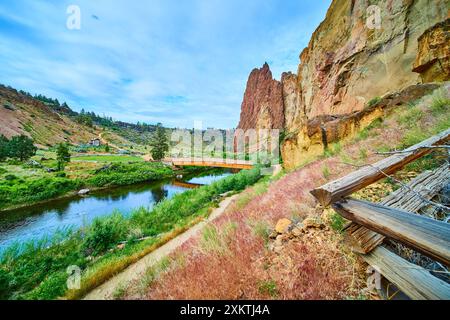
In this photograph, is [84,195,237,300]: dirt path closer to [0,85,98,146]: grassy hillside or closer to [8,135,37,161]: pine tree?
[8,135,37,161]: pine tree

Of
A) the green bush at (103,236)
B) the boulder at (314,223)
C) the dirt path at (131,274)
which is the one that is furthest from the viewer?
the green bush at (103,236)

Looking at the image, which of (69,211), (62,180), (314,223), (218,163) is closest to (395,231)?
(314,223)

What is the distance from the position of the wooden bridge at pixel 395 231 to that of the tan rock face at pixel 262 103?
48.9 meters

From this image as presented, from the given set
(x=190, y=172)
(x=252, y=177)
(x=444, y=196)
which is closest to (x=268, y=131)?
(x=190, y=172)

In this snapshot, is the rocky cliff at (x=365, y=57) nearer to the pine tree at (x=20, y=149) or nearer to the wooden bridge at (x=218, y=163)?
the wooden bridge at (x=218, y=163)

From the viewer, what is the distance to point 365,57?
575 inches

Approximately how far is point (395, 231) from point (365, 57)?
62.1 ft

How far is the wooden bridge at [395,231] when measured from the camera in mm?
1289

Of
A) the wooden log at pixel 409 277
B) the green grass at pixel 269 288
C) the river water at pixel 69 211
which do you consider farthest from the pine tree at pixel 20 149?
the wooden log at pixel 409 277

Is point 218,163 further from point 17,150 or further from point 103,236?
point 17,150

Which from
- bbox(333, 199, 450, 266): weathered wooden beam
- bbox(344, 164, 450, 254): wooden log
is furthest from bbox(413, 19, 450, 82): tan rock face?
bbox(333, 199, 450, 266): weathered wooden beam

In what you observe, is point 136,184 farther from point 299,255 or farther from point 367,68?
point 367,68
